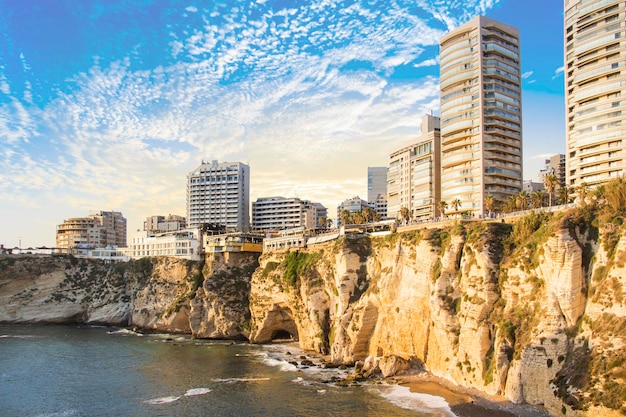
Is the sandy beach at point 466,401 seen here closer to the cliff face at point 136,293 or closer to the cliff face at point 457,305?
the cliff face at point 457,305

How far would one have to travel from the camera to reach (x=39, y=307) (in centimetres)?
13575

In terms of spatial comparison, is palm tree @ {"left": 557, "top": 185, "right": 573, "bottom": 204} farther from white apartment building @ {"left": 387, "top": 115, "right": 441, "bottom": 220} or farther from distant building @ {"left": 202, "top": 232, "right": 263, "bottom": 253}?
distant building @ {"left": 202, "top": 232, "right": 263, "bottom": 253}

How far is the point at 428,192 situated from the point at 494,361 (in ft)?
207

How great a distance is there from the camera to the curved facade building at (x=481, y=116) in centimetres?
10088

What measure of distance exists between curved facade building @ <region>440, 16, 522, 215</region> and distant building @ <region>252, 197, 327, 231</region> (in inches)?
3594

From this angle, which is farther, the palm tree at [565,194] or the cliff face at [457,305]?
the palm tree at [565,194]

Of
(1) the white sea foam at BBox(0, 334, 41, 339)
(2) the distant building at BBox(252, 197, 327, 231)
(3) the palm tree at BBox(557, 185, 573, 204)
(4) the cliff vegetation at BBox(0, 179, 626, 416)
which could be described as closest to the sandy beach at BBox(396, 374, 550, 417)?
(4) the cliff vegetation at BBox(0, 179, 626, 416)

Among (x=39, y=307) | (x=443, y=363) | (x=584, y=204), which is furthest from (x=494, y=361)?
(x=39, y=307)

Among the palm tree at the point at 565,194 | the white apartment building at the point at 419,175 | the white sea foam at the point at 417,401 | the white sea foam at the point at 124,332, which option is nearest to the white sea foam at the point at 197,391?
the white sea foam at the point at 417,401

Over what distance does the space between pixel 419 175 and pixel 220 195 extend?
304 feet

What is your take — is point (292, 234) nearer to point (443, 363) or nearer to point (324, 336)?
point (324, 336)

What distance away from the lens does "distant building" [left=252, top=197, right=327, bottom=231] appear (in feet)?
634

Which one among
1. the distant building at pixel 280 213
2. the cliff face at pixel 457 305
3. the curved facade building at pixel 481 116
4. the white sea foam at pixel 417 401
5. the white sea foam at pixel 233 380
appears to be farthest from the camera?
the distant building at pixel 280 213

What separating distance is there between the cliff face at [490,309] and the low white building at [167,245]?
48708mm
